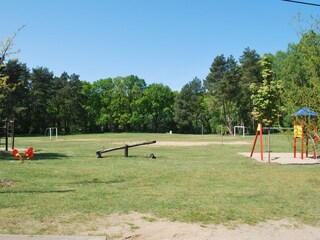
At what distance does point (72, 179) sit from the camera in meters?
11.6

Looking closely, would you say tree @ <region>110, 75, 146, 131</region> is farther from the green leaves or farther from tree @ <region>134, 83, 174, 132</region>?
the green leaves

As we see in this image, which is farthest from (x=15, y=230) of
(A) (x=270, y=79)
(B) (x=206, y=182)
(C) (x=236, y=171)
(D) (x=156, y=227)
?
(A) (x=270, y=79)

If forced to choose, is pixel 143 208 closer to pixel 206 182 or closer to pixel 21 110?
pixel 206 182

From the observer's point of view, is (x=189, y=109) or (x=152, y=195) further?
(x=189, y=109)

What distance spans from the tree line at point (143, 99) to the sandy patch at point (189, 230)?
50795mm

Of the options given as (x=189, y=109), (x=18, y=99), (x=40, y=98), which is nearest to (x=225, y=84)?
(x=189, y=109)

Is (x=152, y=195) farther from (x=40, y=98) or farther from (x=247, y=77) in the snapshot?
(x=40, y=98)

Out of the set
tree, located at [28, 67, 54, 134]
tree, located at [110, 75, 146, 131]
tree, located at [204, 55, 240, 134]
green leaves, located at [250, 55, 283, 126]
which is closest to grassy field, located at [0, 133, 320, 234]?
green leaves, located at [250, 55, 283, 126]

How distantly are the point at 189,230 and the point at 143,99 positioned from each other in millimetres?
85157

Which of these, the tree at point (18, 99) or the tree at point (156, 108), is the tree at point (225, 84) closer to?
the tree at point (156, 108)

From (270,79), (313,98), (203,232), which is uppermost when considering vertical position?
(270,79)

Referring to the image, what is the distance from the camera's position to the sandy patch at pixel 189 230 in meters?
6.07

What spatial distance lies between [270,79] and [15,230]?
180 feet

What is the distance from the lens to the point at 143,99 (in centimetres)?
9112
